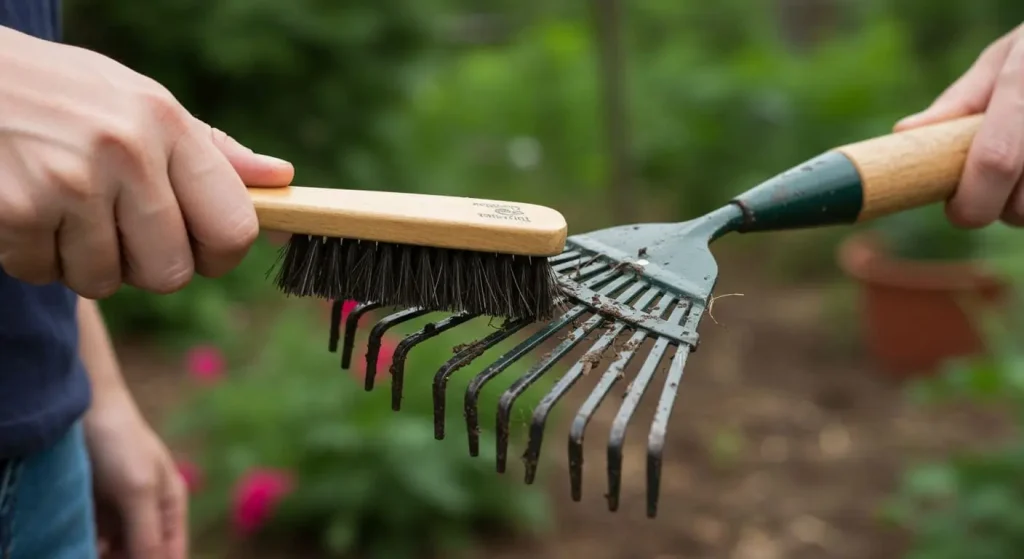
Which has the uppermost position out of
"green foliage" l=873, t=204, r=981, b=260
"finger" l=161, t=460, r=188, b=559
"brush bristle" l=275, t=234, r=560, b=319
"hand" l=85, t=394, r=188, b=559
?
"brush bristle" l=275, t=234, r=560, b=319

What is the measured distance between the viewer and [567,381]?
3.57 ft

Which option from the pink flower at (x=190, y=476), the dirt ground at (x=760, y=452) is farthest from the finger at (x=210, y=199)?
the dirt ground at (x=760, y=452)

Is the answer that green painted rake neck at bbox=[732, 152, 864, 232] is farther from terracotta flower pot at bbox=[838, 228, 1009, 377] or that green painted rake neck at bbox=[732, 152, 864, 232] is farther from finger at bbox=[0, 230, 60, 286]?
terracotta flower pot at bbox=[838, 228, 1009, 377]

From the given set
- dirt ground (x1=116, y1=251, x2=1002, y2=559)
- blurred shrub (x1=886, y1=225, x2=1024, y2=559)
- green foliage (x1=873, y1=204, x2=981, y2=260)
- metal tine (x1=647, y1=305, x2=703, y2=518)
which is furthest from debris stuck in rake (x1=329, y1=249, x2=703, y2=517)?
green foliage (x1=873, y1=204, x2=981, y2=260)

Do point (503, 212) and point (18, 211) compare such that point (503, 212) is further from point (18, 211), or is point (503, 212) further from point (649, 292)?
point (18, 211)

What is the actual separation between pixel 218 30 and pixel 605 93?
6.02ft

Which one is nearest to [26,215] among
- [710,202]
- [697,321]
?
[697,321]

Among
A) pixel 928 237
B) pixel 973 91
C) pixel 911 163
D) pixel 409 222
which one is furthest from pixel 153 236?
pixel 928 237

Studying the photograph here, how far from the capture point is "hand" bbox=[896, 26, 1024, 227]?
1.42 meters

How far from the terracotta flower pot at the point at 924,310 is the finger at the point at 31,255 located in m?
3.67

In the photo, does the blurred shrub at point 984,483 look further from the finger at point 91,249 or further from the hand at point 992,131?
the finger at point 91,249

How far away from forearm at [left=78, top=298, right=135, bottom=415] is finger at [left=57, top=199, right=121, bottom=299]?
0.54m

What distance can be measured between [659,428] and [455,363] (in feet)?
0.87

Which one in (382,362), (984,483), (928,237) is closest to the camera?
(984,483)
